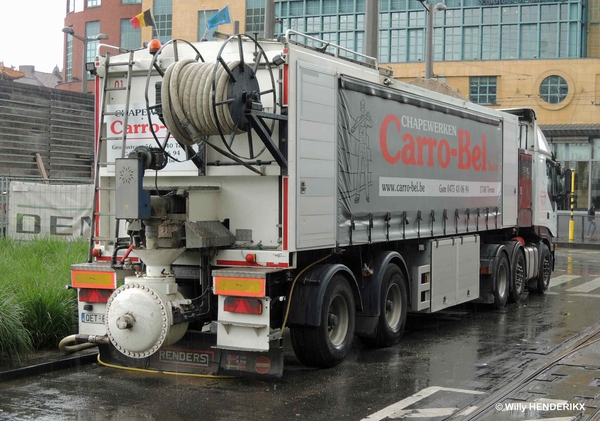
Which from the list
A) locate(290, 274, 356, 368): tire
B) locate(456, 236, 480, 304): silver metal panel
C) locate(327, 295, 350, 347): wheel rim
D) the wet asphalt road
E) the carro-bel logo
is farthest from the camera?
locate(456, 236, 480, 304): silver metal panel

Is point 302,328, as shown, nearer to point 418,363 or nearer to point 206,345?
point 206,345

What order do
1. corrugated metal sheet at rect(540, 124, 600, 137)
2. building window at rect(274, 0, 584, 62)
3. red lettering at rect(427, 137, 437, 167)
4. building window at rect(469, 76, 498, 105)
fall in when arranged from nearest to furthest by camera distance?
red lettering at rect(427, 137, 437, 167) → corrugated metal sheet at rect(540, 124, 600, 137) → building window at rect(274, 0, 584, 62) → building window at rect(469, 76, 498, 105)

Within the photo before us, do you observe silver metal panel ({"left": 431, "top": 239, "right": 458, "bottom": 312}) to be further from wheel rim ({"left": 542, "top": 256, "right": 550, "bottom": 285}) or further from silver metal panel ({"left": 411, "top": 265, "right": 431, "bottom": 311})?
wheel rim ({"left": 542, "top": 256, "right": 550, "bottom": 285})

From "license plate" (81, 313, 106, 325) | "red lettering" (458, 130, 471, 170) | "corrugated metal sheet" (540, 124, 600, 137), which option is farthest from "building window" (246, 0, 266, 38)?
"license plate" (81, 313, 106, 325)

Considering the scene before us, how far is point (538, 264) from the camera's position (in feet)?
56.7

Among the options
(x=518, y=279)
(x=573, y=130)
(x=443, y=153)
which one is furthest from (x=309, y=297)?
(x=573, y=130)

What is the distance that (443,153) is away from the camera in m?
12.7

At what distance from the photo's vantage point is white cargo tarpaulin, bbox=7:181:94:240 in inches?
742

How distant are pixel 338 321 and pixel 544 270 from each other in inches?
355

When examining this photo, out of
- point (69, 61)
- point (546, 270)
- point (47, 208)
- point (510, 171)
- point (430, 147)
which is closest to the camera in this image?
point (430, 147)

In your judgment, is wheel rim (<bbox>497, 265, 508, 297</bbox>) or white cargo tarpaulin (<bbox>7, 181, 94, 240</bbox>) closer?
wheel rim (<bbox>497, 265, 508, 297</bbox>)

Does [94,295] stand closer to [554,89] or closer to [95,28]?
[554,89]

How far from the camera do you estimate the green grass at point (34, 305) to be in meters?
9.45

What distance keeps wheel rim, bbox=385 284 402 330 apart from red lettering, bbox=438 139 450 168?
7.39 ft
